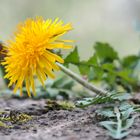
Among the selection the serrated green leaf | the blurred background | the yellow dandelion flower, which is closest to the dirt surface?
the yellow dandelion flower

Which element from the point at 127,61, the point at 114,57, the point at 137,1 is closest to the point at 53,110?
the point at 114,57

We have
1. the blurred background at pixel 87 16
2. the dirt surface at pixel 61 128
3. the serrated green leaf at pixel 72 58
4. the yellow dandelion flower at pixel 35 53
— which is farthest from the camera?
the blurred background at pixel 87 16

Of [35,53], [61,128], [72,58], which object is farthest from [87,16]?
[61,128]

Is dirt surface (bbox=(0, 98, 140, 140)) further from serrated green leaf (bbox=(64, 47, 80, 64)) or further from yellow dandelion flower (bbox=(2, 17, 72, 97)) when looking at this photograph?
serrated green leaf (bbox=(64, 47, 80, 64))

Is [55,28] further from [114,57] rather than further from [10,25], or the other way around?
[10,25]

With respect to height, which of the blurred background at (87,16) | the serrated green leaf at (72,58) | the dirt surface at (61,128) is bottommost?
the dirt surface at (61,128)

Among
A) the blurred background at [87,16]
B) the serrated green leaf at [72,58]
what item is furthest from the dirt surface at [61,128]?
the blurred background at [87,16]

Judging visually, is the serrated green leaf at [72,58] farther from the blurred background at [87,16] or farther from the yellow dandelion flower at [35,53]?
the blurred background at [87,16]
